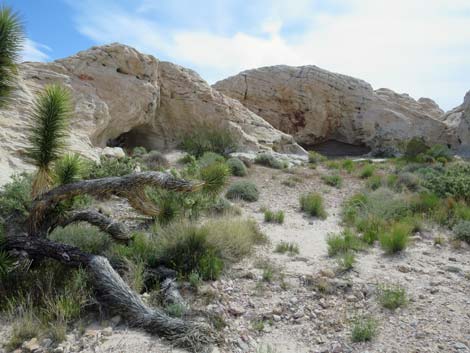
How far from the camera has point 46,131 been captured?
454 centimetres

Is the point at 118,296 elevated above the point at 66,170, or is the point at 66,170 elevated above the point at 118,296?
the point at 66,170

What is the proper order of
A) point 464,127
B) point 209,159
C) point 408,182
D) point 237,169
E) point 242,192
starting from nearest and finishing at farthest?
1. point 242,192
2. point 408,182
3. point 237,169
4. point 209,159
5. point 464,127

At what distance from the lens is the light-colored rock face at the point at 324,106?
23.5 metres

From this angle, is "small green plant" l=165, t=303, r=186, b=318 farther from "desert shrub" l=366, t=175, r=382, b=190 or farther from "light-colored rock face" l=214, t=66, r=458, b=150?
"light-colored rock face" l=214, t=66, r=458, b=150

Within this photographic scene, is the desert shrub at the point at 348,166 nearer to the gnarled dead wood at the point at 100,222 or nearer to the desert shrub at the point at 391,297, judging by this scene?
the desert shrub at the point at 391,297

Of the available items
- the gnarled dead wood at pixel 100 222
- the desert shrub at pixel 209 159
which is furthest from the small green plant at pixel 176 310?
the desert shrub at pixel 209 159

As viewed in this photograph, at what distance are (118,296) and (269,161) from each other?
11961 mm

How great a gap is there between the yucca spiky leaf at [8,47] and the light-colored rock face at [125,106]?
A: 321 centimetres

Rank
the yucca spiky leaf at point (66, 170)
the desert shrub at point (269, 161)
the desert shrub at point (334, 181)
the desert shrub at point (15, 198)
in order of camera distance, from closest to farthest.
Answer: the yucca spiky leaf at point (66, 170) < the desert shrub at point (15, 198) < the desert shrub at point (334, 181) < the desert shrub at point (269, 161)

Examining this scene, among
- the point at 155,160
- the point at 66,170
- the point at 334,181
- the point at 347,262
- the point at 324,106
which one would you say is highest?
the point at 324,106

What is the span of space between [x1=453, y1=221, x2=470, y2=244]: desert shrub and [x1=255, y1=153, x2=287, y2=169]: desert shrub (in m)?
8.68

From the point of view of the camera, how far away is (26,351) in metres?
3.00

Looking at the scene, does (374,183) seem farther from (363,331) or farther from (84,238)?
(84,238)

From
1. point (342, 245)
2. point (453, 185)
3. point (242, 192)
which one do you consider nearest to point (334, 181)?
point (453, 185)
